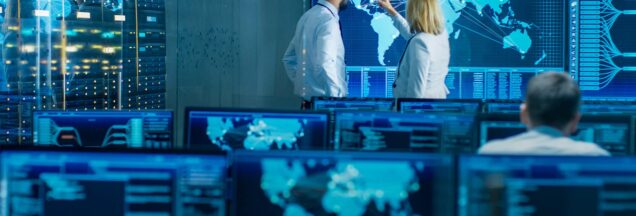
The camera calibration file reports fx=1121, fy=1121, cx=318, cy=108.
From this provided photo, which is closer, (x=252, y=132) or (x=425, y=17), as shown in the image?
(x=252, y=132)

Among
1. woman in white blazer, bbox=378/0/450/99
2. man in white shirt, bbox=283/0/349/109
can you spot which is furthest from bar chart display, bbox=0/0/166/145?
woman in white blazer, bbox=378/0/450/99

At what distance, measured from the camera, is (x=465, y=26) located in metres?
9.56

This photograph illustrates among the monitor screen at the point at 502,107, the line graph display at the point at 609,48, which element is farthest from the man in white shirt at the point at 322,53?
the line graph display at the point at 609,48

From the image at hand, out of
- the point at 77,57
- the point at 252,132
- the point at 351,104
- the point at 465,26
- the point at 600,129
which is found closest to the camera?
the point at 600,129

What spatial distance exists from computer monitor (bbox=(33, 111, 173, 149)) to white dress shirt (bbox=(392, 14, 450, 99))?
2.18 meters

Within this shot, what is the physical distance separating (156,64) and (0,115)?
6.81ft

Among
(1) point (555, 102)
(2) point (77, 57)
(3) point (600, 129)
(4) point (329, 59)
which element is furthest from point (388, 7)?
(1) point (555, 102)

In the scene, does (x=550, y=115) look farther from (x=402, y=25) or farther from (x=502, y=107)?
(x=402, y=25)

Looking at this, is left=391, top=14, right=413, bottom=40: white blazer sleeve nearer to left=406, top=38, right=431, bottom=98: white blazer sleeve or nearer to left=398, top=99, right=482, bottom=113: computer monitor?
left=406, top=38, right=431, bottom=98: white blazer sleeve

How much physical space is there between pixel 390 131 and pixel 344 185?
1725mm

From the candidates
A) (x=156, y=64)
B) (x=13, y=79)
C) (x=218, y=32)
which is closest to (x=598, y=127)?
(x=13, y=79)

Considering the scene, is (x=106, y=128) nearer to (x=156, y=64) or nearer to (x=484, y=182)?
(x=484, y=182)

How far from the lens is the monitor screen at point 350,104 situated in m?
5.19

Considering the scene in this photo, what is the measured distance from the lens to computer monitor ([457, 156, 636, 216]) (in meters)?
2.46
